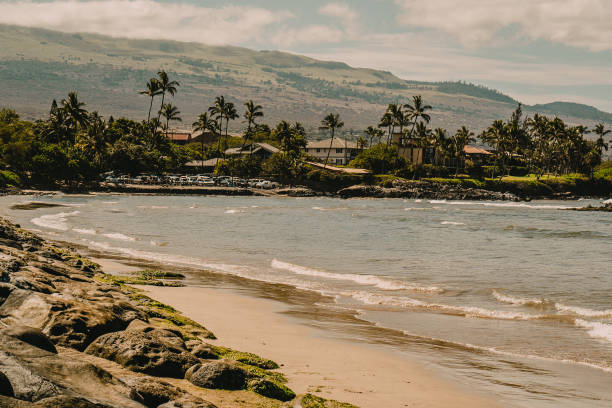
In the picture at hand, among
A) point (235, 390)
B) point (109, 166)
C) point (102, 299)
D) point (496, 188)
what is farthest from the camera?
point (496, 188)

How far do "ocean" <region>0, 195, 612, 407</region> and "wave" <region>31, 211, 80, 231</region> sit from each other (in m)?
0.15

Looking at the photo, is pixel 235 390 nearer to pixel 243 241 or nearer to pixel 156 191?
pixel 243 241

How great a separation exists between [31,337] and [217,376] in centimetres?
255

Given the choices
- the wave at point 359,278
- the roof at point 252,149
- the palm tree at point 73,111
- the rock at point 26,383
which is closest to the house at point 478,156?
the roof at point 252,149

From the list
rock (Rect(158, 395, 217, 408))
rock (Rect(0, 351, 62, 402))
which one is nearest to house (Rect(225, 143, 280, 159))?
rock (Rect(158, 395, 217, 408))

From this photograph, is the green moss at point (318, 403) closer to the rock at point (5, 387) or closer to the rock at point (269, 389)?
the rock at point (269, 389)

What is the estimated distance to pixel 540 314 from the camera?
58.7 ft

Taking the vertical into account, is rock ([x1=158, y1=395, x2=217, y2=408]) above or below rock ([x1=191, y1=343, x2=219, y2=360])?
above

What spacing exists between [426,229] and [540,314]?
100.0ft

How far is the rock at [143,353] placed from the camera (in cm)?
868

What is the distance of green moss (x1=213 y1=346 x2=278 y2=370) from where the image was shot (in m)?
10.6

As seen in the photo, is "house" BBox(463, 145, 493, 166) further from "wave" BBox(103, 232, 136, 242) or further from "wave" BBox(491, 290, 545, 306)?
"wave" BBox(491, 290, 545, 306)

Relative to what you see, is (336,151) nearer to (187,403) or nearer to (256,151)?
(256,151)

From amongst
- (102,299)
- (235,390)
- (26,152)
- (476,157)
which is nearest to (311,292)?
(102,299)
